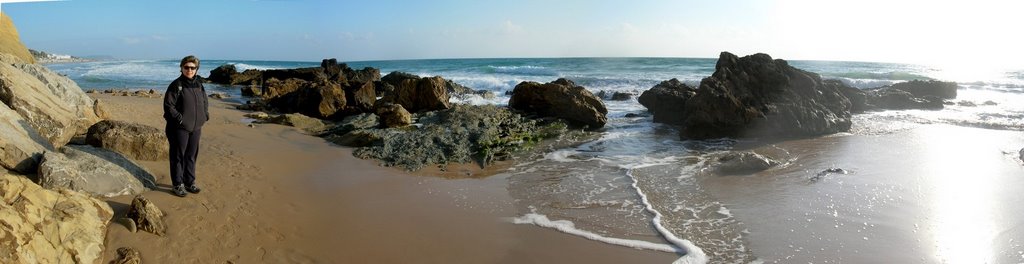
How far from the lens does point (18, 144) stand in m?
4.24

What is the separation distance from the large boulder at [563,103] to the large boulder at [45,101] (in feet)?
25.0

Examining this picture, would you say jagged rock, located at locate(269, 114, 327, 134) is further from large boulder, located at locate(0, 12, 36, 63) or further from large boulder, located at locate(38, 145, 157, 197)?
large boulder, located at locate(0, 12, 36, 63)

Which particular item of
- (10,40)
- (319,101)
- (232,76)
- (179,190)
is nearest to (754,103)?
(319,101)

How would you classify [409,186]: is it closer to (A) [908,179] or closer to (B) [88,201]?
A: (B) [88,201]

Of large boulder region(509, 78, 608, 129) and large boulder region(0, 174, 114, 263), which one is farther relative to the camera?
large boulder region(509, 78, 608, 129)

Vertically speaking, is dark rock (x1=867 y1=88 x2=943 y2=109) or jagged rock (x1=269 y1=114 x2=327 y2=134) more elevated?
dark rock (x1=867 y1=88 x2=943 y2=109)

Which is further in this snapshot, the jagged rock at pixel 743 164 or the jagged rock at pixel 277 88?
the jagged rock at pixel 277 88

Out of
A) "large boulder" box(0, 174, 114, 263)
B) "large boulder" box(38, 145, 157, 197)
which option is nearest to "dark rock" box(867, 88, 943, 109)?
"large boulder" box(38, 145, 157, 197)

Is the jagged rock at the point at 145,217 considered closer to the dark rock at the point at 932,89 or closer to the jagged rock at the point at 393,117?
the jagged rock at the point at 393,117

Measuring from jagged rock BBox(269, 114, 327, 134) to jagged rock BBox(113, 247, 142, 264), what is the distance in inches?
249

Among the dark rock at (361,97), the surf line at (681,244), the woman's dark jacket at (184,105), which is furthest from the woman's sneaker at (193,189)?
the dark rock at (361,97)

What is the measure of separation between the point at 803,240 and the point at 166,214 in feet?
15.9

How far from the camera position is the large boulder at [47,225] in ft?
9.55

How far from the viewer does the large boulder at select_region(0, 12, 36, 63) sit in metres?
15.2
